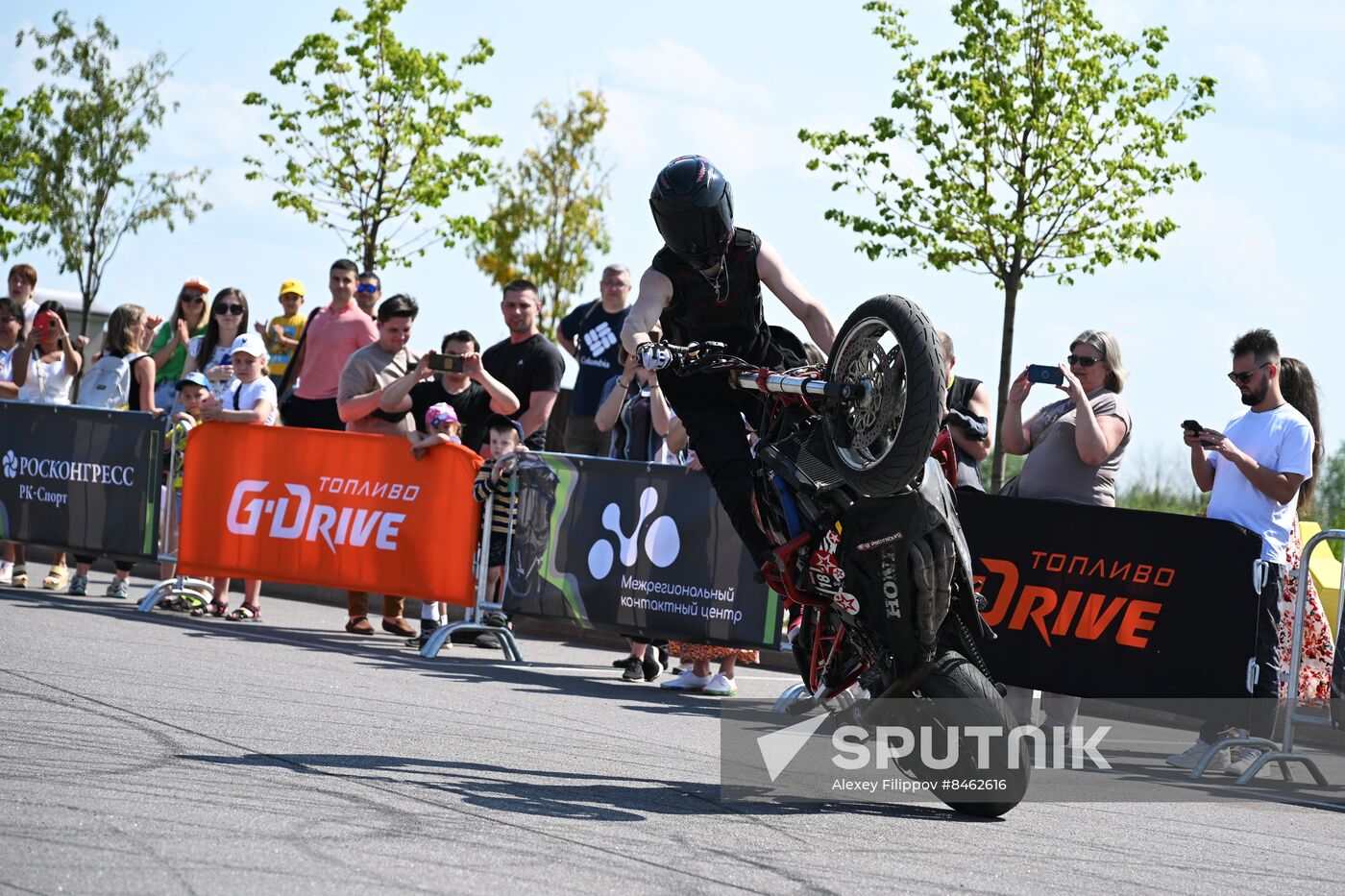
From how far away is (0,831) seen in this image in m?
4.09

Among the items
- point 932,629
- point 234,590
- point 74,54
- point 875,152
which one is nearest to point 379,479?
point 234,590

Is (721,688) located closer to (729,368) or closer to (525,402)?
(525,402)

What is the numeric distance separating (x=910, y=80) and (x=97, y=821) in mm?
16719

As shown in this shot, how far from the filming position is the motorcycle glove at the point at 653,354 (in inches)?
225

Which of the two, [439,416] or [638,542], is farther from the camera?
[439,416]

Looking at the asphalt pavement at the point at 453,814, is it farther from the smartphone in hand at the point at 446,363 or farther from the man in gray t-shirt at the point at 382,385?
the man in gray t-shirt at the point at 382,385

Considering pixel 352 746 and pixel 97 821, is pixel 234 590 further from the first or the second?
pixel 97 821

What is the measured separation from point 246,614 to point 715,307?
20.5ft

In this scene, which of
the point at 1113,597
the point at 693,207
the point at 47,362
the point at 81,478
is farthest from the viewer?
the point at 47,362

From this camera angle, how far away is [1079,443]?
865cm

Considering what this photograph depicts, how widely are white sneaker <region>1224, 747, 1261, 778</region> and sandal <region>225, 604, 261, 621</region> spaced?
21.8 feet

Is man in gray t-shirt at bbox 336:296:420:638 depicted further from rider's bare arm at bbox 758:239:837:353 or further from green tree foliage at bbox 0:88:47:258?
green tree foliage at bbox 0:88:47:258

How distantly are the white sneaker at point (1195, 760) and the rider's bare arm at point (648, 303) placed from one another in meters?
3.60

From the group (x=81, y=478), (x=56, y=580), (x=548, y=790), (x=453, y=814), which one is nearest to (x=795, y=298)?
(x=548, y=790)
